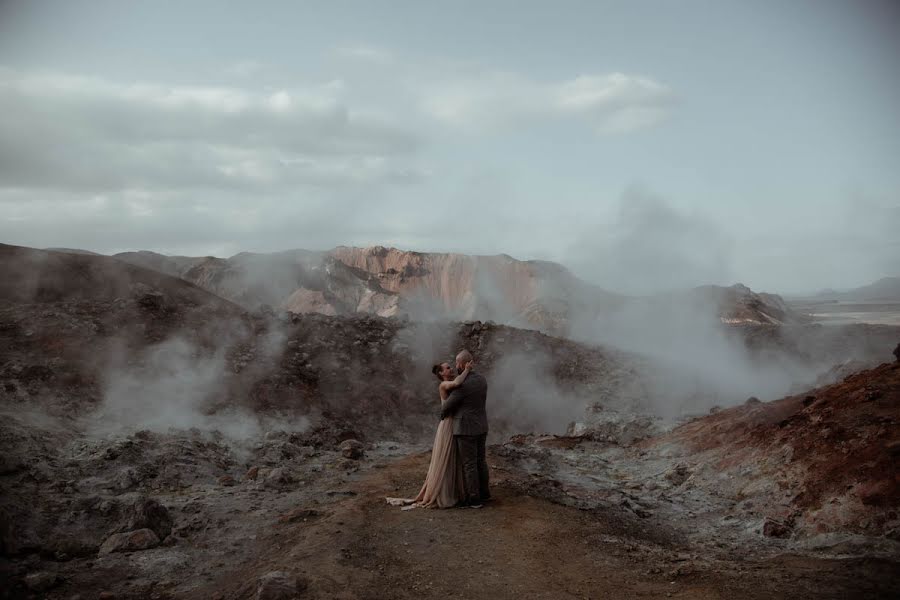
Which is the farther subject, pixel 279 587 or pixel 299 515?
pixel 299 515

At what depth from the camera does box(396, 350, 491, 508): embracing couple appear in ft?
20.3

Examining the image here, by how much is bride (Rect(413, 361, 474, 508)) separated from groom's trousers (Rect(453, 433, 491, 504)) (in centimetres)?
7

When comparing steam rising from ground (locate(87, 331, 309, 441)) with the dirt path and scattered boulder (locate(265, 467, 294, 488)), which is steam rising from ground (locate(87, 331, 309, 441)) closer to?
scattered boulder (locate(265, 467, 294, 488))

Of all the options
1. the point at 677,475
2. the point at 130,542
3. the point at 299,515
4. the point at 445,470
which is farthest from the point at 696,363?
the point at 130,542

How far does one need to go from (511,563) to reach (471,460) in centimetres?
141

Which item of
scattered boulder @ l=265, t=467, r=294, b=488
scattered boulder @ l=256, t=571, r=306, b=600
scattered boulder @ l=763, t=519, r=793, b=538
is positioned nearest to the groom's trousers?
scattered boulder @ l=256, t=571, r=306, b=600

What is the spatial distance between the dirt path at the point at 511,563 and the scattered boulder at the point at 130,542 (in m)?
0.96

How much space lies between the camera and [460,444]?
620 cm

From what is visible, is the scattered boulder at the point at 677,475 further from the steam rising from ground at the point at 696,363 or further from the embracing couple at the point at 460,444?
the steam rising from ground at the point at 696,363

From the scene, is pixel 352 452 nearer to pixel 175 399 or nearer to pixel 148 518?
pixel 175 399

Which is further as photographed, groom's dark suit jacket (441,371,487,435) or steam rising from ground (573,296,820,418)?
steam rising from ground (573,296,820,418)

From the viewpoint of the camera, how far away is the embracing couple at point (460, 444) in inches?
244

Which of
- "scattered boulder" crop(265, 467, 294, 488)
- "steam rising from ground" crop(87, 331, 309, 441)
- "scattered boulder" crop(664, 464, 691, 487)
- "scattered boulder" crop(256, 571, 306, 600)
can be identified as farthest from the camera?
"steam rising from ground" crop(87, 331, 309, 441)

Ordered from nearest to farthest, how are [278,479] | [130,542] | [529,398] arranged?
[130,542], [278,479], [529,398]
